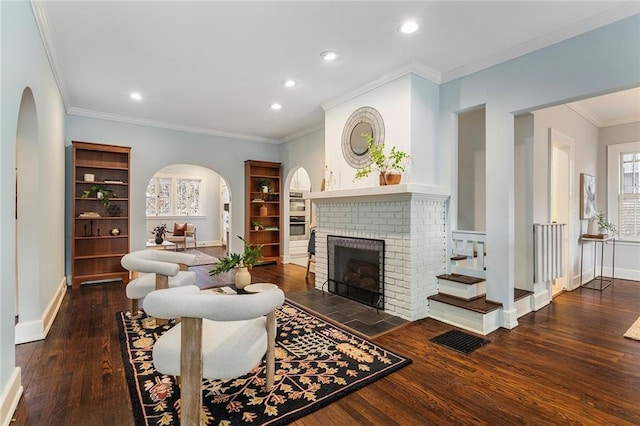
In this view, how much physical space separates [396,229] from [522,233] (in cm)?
176

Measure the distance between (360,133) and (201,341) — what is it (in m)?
3.23

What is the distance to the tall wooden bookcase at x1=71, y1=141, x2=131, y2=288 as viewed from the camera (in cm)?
488

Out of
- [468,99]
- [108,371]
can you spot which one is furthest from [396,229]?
[108,371]

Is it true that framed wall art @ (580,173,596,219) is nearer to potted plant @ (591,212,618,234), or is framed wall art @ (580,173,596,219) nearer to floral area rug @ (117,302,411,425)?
potted plant @ (591,212,618,234)

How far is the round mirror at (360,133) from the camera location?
377 cm

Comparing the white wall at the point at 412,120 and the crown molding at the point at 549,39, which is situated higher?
the crown molding at the point at 549,39

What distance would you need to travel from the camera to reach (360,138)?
4008 mm

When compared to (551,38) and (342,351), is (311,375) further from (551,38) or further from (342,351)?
(551,38)

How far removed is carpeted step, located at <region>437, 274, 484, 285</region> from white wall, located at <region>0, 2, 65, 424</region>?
3718mm

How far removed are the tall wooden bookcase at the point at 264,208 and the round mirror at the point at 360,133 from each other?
117 inches

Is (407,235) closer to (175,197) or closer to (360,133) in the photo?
(360,133)

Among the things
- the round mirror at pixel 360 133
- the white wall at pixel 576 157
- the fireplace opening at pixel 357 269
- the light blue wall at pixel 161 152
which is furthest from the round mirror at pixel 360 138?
the light blue wall at pixel 161 152

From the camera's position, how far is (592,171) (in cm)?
536

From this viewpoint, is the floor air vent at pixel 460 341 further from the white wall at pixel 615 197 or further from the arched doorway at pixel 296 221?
the white wall at pixel 615 197
